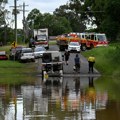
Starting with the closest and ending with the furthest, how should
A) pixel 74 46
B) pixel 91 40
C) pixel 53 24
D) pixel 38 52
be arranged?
pixel 38 52
pixel 74 46
pixel 91 40
pixel 53 24

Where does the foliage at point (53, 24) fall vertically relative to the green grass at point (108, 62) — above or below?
above

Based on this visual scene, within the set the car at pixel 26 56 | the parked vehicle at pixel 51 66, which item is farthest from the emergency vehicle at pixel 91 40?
the parked vehicle at pixel 51 66

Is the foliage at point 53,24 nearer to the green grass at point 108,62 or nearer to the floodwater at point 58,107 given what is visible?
the green grass at point 108,62

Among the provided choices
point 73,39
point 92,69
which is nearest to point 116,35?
point 73,39

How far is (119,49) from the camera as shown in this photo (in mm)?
58094

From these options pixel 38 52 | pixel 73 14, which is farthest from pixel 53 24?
pixel 38 52

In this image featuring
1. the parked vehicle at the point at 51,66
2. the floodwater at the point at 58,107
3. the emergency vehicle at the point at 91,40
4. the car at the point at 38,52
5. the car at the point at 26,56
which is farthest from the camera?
the emergency vehicle at the point at 91,40

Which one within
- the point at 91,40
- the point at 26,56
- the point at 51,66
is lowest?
the point at 51,66

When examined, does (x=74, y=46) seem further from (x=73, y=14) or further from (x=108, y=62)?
(x=73, y=14)

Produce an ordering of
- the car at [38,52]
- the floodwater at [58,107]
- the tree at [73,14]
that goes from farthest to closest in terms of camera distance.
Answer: the tree at [73,14], the car at [38,52], the floodwater at [58,107]

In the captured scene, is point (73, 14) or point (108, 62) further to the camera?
point (73, 14)

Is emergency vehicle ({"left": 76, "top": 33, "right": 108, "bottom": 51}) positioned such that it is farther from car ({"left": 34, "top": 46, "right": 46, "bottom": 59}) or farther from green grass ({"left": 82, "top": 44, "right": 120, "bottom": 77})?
green grass ({"left": 82, "top": 44, "right": 120, "bottom": 77})

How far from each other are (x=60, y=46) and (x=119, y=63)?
87.3ft

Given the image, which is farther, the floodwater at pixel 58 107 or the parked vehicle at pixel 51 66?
the parked vehicle at pixel 51 66
